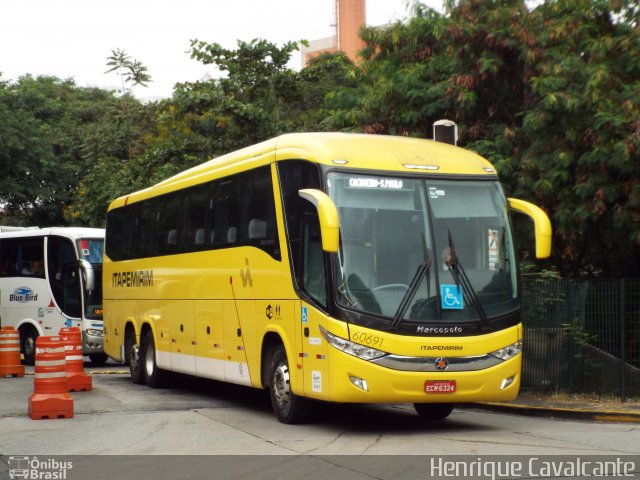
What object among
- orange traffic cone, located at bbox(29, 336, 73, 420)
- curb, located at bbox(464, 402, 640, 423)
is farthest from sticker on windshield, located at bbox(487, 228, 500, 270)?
orange traffic cone, located at bbox(29, 336, 73, 420)

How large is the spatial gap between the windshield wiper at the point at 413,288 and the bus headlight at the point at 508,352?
1.21m

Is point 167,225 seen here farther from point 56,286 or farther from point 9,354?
point 56,286

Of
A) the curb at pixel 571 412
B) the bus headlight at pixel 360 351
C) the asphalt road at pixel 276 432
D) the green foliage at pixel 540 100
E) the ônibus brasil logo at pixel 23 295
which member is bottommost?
the curb at pixel 571 412

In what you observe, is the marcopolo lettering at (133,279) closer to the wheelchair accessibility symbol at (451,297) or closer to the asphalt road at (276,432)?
the asphalt road at (276,432)

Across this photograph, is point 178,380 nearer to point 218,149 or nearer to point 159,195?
point 159,195

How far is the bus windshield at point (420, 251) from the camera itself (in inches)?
492

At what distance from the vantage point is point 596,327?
16547 millimetres

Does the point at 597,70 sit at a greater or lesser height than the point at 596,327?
greater

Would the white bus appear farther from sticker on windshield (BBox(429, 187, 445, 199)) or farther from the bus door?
sticker on windshield (BBox(429, 187, 445, 199))

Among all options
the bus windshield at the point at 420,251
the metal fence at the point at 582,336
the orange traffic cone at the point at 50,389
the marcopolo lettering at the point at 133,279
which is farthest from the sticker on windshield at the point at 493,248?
the marcopolo lettering at the point at 133,279

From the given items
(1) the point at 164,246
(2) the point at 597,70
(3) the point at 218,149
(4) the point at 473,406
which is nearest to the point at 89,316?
(3) the point at 218,149

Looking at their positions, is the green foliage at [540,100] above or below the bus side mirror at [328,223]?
above
